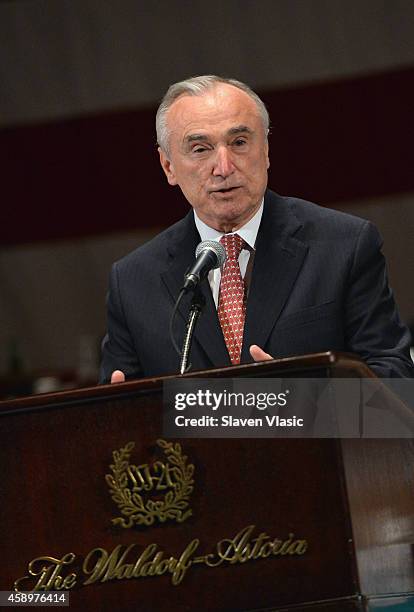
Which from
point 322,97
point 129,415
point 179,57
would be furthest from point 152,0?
point 129,415

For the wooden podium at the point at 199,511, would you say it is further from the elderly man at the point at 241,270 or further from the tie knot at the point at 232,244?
the tie knot at the point at 232,244

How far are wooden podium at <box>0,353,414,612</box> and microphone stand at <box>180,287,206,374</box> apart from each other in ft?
0.71

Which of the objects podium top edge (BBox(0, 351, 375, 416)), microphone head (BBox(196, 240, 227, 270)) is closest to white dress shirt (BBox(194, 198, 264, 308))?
microphone head (BBox(196, 240, 227, 270))

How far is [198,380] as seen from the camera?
166 centimetres

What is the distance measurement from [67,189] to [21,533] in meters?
4.00

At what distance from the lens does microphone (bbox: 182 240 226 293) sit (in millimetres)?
1957

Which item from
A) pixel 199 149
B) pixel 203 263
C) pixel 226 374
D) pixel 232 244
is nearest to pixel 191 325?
pixel 203 263

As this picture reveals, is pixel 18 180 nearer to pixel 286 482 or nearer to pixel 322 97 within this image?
pixel 322 97

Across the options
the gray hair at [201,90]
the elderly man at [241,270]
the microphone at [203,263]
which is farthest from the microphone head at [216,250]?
the gray hair at [201,90]

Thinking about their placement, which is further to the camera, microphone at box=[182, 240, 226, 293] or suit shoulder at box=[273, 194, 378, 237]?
suit shoulder at box=[273, 194, 378, 237]

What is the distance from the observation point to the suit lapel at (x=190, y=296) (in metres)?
2.30

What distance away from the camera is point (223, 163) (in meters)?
2.40

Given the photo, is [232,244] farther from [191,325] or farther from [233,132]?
[191,325]

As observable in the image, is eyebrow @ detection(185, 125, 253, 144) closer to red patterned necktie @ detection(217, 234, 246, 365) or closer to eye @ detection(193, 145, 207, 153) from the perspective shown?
eye @ detection(193, 145, 207, 153)
